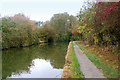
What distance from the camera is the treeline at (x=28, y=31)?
19.9m

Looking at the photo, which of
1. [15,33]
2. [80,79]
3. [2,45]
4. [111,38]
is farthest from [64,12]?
[80,79]

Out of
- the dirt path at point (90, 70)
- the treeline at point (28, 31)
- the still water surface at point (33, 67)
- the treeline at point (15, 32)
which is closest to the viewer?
the dirt path at point (90, 70)

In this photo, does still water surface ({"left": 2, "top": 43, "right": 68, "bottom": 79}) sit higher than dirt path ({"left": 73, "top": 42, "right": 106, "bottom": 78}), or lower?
lower

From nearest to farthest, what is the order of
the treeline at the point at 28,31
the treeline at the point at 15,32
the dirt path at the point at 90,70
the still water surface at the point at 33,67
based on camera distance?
the dirt path at the point at 90,70 → the still water surface at the point at 33,67 → the treeline at the point at 15,32 → the treeline at the point at 28,31

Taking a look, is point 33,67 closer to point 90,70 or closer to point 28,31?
point 90,70

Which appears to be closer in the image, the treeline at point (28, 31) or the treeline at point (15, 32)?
the treeline at point (15, 32)

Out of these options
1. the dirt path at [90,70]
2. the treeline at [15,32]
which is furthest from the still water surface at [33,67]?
the treeline at [15,32]

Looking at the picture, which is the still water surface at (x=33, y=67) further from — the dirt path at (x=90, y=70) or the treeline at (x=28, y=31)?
the treeline at (x=28, y=31)

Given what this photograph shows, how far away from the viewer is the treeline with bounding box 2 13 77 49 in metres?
19.9

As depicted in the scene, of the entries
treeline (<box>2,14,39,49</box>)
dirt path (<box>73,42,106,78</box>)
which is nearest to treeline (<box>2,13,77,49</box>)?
treeline (<box>2,14,39,49</box>)

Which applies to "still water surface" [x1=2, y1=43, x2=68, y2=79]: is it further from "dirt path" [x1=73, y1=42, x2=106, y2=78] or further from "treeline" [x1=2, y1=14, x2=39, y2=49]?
"treeline" [x1=2, y1=14, x2=39, y2=49]

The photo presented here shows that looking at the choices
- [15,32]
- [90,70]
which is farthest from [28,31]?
[90,70]

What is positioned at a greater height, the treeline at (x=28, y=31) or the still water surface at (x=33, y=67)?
the treeline at (x=28, y=31)

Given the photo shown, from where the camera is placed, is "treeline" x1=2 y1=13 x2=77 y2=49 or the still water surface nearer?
the still water surface
